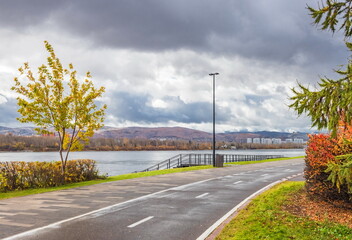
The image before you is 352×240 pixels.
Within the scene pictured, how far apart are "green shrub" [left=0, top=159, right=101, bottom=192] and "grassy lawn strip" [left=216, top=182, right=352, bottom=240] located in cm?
1058

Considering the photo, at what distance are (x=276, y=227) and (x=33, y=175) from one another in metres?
12.5

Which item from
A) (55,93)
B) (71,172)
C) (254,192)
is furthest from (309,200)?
(55,93)

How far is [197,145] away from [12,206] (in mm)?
188270

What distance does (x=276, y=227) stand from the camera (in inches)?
304

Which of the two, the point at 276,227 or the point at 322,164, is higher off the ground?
the point at 322,164

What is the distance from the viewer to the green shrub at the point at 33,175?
1523 centimetres

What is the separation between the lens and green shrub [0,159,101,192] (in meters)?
15.2

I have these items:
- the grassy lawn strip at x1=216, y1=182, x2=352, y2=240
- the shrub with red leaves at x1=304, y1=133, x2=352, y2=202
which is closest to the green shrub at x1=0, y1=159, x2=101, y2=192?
the grassy lawn strip at x1=216, y1=182, x2=352, y2=240

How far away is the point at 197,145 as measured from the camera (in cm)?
19788

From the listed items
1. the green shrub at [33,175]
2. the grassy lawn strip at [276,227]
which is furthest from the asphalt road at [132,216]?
the green shrub at [33,175]

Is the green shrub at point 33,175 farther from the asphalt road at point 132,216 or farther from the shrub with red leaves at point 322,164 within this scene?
the shrub with red leaves at point 322,164

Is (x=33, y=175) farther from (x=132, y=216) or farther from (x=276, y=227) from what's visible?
(x=276, y=227)

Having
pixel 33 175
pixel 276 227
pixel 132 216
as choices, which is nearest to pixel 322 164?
pixel 276 227

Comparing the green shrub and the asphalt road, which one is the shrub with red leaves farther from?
the green shrub
